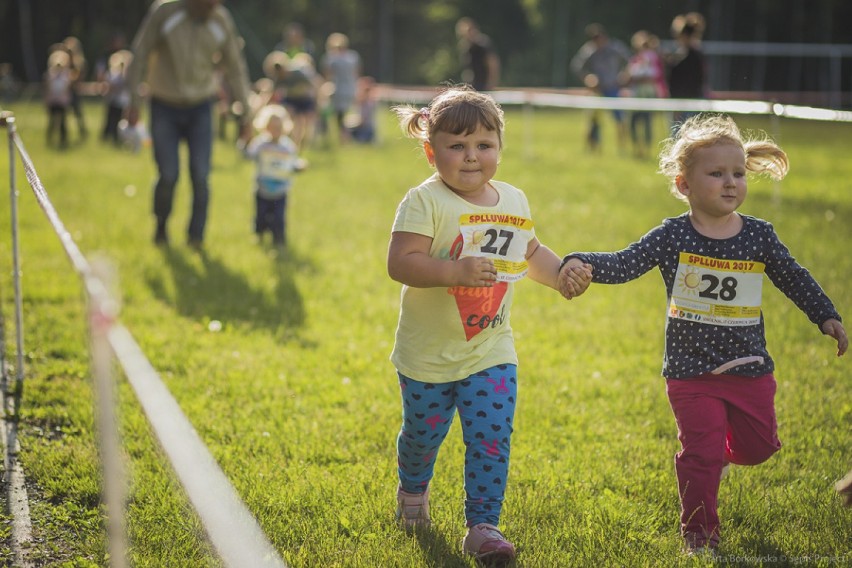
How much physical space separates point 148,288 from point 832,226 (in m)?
Result: 7.36

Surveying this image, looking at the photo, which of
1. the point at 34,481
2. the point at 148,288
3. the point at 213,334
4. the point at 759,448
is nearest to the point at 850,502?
the point at 759,448

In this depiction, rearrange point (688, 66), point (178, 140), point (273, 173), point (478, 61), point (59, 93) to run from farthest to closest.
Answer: point (478, 61), point (59, 93), point (688, 66), point (273, 173), point (178, 140)

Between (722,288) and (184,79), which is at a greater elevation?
(184,79)

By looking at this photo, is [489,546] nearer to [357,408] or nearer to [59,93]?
[357,408]

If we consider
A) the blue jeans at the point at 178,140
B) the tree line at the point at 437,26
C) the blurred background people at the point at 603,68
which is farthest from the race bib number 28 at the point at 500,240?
the tree line at the point at 437,26

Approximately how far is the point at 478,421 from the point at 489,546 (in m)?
0.44

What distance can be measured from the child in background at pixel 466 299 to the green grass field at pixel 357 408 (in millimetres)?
364

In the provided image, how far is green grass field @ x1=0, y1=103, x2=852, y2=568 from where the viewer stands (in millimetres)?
3871

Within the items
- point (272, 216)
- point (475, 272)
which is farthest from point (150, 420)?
point (272, 216)

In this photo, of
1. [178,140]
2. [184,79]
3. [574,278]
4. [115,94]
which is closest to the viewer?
[574,278]

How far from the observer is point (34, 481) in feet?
14.4

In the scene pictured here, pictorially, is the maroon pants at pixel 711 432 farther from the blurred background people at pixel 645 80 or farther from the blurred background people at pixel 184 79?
the blurred background people at pixel 645 80

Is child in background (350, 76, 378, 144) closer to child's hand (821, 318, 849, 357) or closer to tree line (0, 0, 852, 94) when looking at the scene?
child's hand (821, 318, 849, 357)

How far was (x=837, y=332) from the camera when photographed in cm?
374
